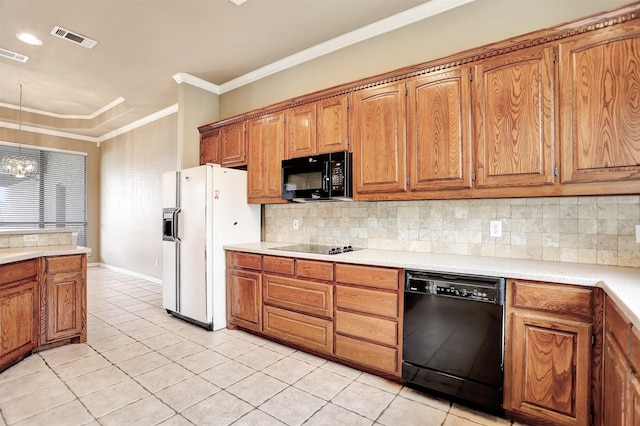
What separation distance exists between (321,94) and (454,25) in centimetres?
124

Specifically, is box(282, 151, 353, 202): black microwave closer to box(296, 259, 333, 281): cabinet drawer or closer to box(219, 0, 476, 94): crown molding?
box(296, 259, 333, 281): cabinet drawer

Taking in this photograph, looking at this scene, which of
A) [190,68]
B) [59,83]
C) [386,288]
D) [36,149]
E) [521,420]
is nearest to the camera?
[521,420]

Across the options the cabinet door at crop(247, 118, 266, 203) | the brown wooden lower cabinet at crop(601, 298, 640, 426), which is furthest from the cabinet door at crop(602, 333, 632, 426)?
the cabinet door at crop(247, 118, 266, 203)

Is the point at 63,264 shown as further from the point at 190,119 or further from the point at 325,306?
the point at 325,306

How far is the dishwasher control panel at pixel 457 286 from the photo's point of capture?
75.1 inches

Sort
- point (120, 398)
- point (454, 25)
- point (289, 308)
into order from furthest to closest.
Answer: point (289, 308)
point (454, 25)
point (120, 398)

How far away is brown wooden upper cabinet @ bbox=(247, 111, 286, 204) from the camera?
336 centimetres

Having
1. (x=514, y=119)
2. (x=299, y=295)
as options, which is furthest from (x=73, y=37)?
A: (x=514, y=119)

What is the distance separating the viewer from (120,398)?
215 centimetres

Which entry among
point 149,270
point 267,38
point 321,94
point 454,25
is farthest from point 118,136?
point 454,25

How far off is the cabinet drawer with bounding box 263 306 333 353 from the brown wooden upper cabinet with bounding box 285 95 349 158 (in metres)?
1.52

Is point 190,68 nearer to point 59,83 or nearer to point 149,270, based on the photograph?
point 59,83

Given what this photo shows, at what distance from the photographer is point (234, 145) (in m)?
3.75

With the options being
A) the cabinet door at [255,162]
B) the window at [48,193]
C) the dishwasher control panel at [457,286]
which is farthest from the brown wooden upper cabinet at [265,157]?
the window at [48,193]
